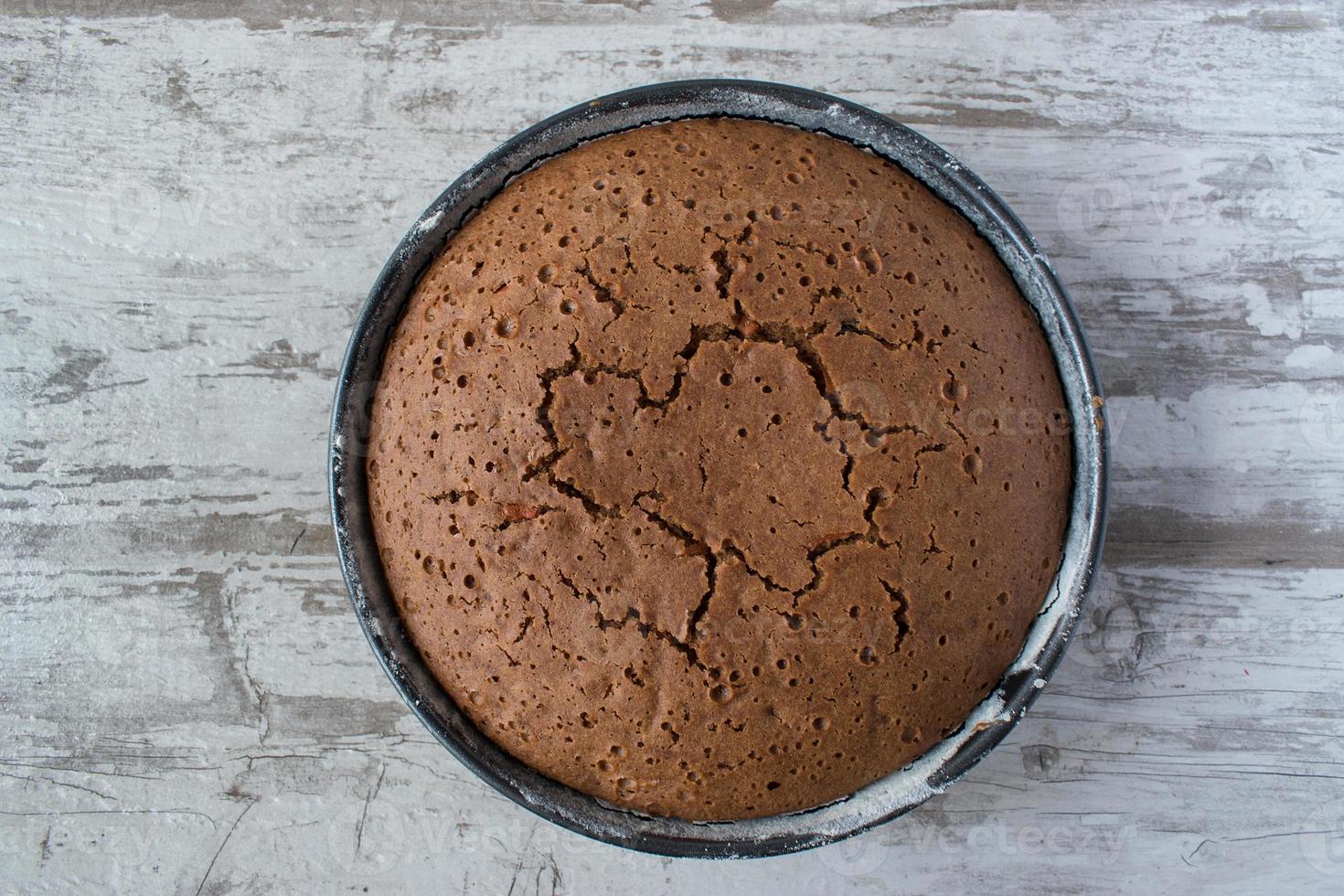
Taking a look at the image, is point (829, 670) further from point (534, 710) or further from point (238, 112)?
point (238, 112)

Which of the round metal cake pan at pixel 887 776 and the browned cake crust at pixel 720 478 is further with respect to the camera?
the round metal cake pan at pixel 887 776

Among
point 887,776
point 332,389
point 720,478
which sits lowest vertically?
point 887,776

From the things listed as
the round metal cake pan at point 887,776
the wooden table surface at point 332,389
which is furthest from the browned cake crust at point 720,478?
the wooden table surface at point 332,389

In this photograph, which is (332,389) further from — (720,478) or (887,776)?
(887,776)

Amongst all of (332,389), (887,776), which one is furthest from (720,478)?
(332,389)

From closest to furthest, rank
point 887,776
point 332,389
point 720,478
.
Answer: point 720,478 < point 887,776 < point 332,389

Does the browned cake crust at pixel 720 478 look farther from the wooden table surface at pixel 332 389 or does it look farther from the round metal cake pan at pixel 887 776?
the wooden table surface at pixel 332 389

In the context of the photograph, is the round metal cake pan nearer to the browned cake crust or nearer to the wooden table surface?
the browned cake crust
